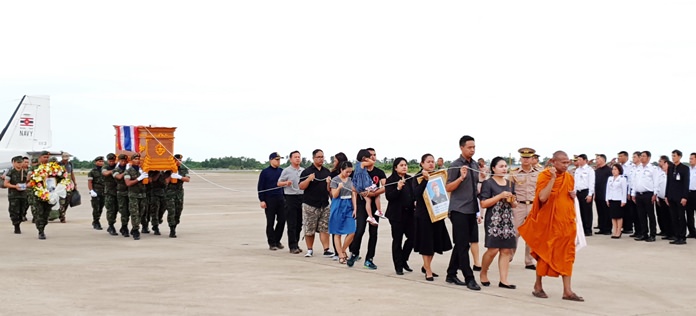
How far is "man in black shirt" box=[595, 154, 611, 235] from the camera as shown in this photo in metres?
16.9

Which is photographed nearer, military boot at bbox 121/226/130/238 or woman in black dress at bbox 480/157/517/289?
woman in black dress at bbox 480/157/517/289

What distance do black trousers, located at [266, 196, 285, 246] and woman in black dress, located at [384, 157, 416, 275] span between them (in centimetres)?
333

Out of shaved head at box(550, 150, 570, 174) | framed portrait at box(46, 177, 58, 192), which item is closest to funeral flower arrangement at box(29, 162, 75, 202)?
framed portrait at box(46, 177, 58, 192)

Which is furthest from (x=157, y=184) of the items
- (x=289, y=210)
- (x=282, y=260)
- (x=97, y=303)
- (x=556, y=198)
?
(x=556, y=198)

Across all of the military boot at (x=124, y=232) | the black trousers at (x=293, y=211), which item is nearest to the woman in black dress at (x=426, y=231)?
the black trousers at (x=293, y=211)

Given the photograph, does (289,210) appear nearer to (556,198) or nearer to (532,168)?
(532,168)

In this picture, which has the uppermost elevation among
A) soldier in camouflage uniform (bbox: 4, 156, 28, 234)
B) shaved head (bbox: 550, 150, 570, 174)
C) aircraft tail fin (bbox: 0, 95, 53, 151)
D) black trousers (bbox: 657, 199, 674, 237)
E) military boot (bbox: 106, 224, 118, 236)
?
aircraft tail fin (bbox: 0, 95, 53, 151)

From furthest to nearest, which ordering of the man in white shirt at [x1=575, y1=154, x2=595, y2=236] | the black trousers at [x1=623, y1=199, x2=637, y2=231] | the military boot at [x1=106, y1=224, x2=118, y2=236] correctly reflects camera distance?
the man in white shirt at [x1=575, y1=154, x2=595, y2=236], the black trousers at [x1=623, y1=199, x2=637, y2=231], the military boot at [x1=106, y1=224, x2=118, y2=236]

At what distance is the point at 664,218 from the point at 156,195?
10.8 meters

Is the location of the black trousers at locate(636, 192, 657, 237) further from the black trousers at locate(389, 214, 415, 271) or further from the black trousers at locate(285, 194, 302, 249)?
the black trousers at locate(285, 194, 302, 249)

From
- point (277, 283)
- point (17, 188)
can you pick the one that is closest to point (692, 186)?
point (277, 283)

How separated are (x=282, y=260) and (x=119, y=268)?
2491 mm

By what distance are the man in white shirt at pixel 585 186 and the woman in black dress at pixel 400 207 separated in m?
7.54

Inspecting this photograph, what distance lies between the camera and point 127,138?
51.5 ft
